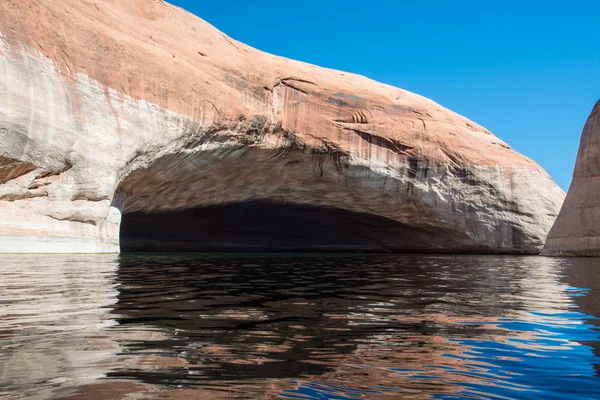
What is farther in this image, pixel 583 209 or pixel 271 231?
pixel 271 231

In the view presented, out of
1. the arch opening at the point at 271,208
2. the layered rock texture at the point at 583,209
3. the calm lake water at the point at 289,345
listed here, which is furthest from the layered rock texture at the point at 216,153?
the calm lake water at the point at 289,345

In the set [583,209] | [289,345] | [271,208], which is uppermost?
[583,209]

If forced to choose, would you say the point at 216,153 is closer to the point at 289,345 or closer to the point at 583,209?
the point at 583,209

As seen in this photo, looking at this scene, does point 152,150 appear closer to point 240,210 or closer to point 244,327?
point 240,210

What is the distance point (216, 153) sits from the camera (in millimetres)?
18406

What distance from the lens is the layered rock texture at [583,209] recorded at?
20656mm

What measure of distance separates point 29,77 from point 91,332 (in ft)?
39.0

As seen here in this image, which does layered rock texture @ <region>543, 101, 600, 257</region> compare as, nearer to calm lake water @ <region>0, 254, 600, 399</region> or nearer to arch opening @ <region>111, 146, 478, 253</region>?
arch opening @ <region>111, 146, 478, 253</region>

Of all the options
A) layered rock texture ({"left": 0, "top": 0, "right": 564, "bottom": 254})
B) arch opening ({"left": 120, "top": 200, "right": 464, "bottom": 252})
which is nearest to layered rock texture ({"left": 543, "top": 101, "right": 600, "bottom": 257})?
layered rock texture ({"left": 0, "top": 0, "right": 564, "bottom": 254})

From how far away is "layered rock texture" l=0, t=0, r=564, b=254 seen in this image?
1339 cm

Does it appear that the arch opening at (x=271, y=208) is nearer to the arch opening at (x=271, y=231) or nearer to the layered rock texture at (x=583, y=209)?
the arch opening at (x=271, y=231)

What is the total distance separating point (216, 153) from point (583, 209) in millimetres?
15357

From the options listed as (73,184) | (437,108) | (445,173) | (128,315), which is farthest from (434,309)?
(437,108)

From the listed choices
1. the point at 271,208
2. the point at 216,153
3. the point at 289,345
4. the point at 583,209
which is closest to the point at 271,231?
the point at 271,208
